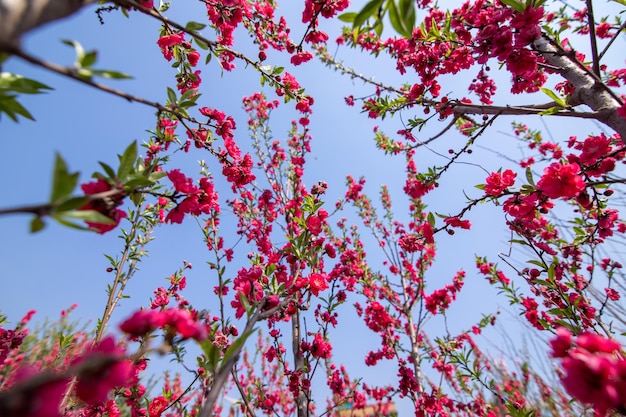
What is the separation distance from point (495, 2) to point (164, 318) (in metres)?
3.77

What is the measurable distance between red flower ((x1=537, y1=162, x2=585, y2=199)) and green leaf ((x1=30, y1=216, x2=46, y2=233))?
2613 mm

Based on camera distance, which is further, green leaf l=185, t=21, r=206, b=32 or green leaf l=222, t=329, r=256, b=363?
green leaf l=185, t=21, r=206, b=32

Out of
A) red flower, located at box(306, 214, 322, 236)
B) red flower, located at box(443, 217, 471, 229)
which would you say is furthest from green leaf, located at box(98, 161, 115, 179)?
red flower, located at box(443, 217, 471, 229)

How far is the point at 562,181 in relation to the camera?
188 cm

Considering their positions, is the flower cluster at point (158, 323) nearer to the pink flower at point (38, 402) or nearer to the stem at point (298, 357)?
the pink flower at point (38, 402)

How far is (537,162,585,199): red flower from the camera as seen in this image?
1835 mm

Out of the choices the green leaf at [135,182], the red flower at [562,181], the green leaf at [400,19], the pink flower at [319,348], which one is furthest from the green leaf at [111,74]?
the pink flower at [319,348]

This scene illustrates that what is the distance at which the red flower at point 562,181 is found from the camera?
6.02ft

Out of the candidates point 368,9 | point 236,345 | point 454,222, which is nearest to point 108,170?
point 236,345

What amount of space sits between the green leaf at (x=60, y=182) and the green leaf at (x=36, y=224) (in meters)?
0.06

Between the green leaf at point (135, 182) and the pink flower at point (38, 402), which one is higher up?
the green leaf at point (135, 182)

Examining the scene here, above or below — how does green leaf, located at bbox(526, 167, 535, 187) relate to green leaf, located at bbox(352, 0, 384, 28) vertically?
above

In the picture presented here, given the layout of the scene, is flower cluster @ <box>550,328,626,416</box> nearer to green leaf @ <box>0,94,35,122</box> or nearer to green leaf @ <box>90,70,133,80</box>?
green leaf @ <box>90,70,133,80</box>

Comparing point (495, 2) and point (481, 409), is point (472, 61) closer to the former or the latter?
point (495, 2)
